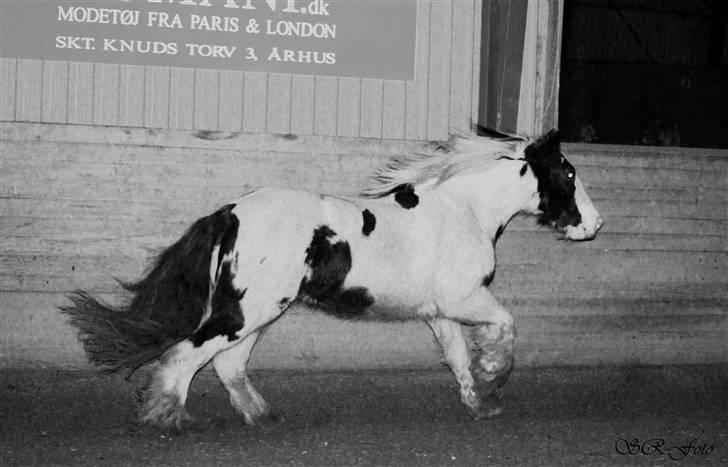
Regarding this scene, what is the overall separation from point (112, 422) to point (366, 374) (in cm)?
216

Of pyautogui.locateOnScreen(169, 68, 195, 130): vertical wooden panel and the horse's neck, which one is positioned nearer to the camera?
the horse's neck

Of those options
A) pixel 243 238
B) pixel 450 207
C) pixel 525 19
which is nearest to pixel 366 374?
pixel 450 207

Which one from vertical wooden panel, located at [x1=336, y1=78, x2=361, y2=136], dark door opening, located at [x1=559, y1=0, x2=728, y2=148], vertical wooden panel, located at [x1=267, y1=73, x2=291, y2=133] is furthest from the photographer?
dark door opening, located at [x1=559, y1=0, x2=728, y2=148]

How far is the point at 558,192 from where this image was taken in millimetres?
7148

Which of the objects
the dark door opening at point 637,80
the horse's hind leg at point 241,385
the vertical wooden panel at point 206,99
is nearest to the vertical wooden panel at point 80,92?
the vertical wooden panel at point 206,99

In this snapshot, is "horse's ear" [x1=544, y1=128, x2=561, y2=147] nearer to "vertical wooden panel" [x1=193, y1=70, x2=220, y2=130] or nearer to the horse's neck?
the horse's neck

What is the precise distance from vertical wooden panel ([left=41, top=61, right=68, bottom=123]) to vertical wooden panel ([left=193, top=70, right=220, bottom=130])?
96 cm

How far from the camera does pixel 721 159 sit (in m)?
8.61

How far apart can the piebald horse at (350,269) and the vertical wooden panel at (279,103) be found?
105 cm

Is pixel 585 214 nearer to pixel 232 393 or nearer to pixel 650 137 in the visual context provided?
pixel 232 393

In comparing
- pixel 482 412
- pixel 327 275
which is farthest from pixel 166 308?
pixel 482 412

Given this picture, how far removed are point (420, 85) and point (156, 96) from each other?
2.05 m

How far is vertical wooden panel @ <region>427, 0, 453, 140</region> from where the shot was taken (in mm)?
8195

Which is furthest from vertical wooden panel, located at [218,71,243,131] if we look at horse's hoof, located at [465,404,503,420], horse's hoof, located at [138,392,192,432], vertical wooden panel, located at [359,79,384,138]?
horse's hoof, located at [465,404,503,420]
